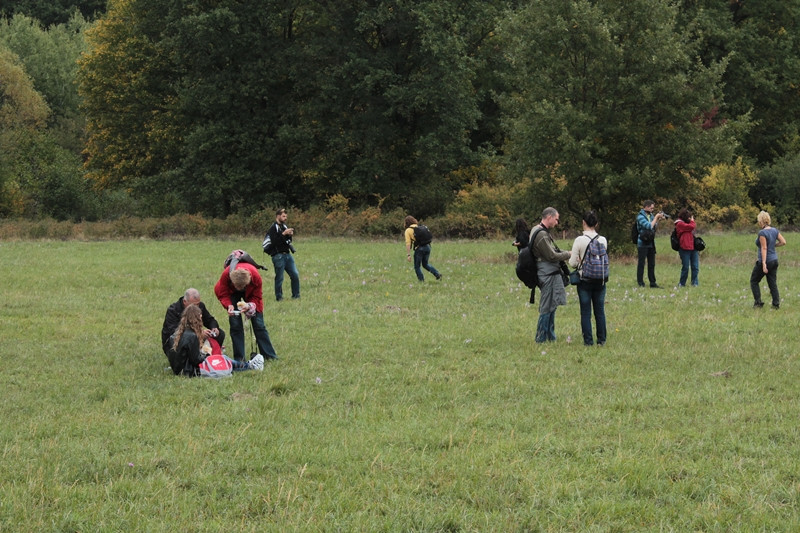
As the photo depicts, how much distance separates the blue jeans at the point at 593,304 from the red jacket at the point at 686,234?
8765 mm

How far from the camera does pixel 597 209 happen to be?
29.8 meters

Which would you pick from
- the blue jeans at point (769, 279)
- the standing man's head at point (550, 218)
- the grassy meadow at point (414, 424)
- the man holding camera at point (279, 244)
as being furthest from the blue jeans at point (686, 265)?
the man holding camera at point (279, 244)

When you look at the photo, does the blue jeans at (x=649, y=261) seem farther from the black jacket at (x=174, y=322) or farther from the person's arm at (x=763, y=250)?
the black jacket at (x=174, y=322)

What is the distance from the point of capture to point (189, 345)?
11094 millimetres

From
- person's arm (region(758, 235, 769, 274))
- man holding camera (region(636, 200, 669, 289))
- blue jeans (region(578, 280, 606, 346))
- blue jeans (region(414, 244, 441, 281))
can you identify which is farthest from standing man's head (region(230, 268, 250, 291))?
man holding camera (region(636, 200, 669, 289))

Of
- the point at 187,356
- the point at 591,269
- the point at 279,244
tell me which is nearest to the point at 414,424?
the point at 187,356

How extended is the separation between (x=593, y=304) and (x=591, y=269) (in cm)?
64

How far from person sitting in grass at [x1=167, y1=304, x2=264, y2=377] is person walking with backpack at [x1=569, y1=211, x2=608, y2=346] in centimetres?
515

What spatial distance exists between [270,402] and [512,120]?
70.9 ft

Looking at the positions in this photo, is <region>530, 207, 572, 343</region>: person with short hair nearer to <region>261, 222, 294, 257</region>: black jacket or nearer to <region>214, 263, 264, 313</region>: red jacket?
<region>214, 263, 264, 313</region>: red jacket

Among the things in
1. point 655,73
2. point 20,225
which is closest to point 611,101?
point 655,73

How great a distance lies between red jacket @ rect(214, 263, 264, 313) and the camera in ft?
39.0

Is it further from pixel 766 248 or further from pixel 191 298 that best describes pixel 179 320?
pixel 766 248

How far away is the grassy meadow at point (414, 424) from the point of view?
6238 mm
